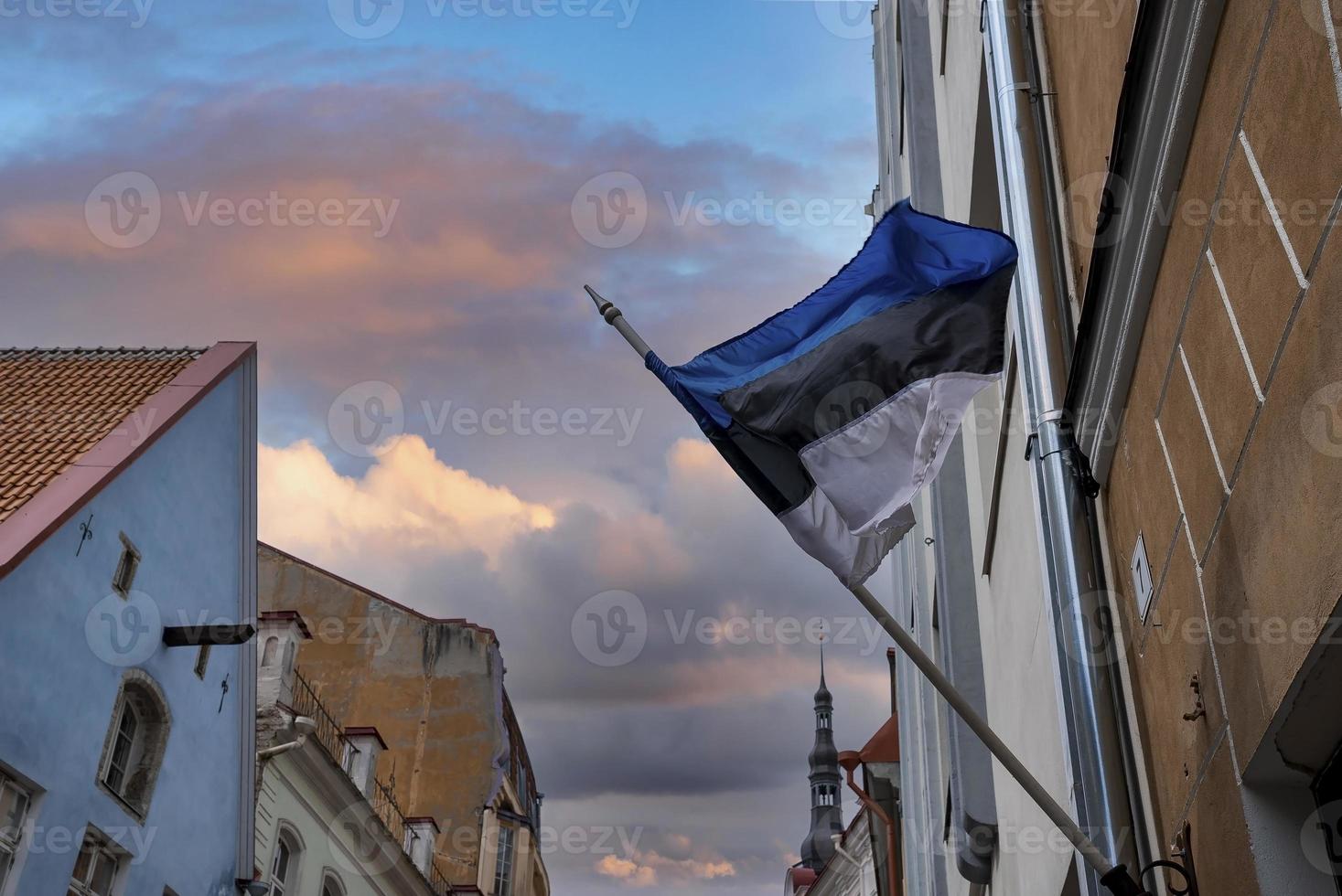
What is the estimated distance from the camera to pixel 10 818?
13203mm

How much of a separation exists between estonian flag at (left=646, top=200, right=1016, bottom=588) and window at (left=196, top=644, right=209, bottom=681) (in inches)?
548

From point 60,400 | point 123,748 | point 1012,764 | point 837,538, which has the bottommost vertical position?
point 1012,764

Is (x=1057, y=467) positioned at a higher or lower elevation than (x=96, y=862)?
lower

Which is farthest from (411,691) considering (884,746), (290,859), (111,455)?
(111,455)

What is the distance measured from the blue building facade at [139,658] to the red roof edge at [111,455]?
1.0 inches

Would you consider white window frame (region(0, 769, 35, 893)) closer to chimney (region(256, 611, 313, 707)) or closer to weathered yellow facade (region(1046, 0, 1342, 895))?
chimney (region(256, 611, 313, 707))

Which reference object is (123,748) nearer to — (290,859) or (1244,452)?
(290,859)

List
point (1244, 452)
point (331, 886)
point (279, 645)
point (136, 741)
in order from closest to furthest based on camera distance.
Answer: point (1244, 452), point (136, 741), point (279, 645), point (331, 886)

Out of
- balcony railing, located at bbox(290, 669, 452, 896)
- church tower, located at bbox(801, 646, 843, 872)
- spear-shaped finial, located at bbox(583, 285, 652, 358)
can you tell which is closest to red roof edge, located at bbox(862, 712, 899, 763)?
balcony railing, located at bbox(290, 669, 452, 896)

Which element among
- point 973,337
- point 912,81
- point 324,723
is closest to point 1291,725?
point 973,337

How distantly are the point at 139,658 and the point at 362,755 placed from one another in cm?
965

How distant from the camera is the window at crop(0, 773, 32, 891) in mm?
13031

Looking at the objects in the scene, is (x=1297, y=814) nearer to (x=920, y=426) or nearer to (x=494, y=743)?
(x=920, y=426)

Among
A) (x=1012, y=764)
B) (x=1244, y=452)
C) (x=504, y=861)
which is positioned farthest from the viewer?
(x=504, y=861)
